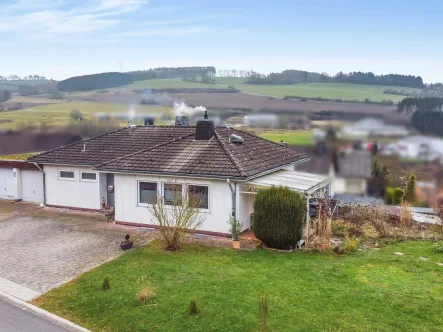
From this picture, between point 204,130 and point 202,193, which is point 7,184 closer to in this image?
point 204,130

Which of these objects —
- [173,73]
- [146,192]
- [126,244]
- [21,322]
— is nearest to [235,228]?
[126,244]

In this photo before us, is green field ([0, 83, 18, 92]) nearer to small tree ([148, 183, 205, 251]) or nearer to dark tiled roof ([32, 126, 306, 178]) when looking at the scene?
dark tiled roof ([32, 126, 306, 178])

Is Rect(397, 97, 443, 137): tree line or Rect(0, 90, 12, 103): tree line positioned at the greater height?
Rect(0, 90, 12, 103): tree line

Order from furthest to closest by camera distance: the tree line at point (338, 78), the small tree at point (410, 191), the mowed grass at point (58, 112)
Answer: the mowed grass at point (58, 112) < the tree line at point (338, 78) < the small tree at point (410, 191)

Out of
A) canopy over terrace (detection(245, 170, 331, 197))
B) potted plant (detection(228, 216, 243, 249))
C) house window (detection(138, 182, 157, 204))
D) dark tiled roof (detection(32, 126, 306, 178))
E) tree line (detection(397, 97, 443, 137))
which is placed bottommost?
potted plant (detection(228, 216, 243, 249))

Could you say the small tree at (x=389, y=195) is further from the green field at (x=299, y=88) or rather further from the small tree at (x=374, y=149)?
the green field at (x=299, y=88)

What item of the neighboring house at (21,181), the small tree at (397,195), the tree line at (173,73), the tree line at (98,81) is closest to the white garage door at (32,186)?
the neighboring house at (21,181)

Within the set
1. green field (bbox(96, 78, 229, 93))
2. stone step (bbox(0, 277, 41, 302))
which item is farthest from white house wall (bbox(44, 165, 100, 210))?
green field (bbox(96, 78, 229, 93))
